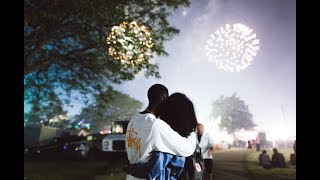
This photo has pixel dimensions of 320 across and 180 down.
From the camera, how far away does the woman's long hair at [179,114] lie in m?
3.03

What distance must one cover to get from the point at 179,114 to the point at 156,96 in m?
0.28

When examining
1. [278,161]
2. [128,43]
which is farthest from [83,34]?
[278,161]

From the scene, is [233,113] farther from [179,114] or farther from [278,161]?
[179,114]

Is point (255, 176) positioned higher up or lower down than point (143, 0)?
lower down

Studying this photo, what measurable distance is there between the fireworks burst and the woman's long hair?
32.7ft

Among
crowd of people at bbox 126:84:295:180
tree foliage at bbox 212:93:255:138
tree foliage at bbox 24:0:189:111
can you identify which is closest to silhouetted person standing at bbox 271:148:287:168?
tree foliage at bbox 24:0:189:111

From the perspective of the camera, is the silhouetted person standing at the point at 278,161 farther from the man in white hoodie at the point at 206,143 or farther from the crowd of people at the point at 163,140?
the crowd of people at the point at 163,140

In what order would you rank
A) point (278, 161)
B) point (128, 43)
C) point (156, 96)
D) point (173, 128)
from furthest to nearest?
point (278, 161), point (128, 43), point (156, 96), point (173, 128)

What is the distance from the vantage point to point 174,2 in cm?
1525

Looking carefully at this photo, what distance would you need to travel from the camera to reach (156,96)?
3193 mm

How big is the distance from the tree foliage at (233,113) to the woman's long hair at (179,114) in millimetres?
82138
